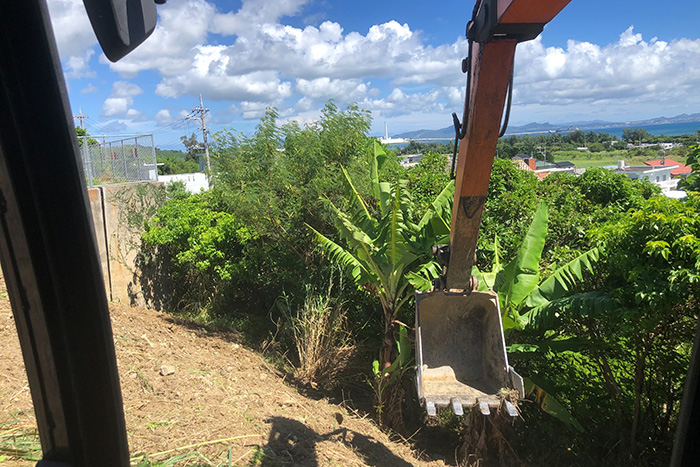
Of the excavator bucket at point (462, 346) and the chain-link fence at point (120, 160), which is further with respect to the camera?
the chain-link fence at point (120, 160)

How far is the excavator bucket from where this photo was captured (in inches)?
174

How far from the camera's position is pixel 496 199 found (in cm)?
798

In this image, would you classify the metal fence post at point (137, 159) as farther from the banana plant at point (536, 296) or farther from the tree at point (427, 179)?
the banana plant at point (536, 296)

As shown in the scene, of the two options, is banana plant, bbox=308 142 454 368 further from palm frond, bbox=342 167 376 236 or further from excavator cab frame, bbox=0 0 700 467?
excavator cab frame, bbox=0 0 700 467

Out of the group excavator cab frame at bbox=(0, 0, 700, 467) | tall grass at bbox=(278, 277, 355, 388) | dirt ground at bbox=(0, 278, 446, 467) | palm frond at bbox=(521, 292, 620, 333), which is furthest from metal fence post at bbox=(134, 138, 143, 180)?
excavator cab frame at bbox=(0, 0, 700, 467)

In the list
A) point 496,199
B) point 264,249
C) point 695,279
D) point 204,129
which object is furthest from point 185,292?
point 204,129

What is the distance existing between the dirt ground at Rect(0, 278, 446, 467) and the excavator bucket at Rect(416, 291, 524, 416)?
1538 mm

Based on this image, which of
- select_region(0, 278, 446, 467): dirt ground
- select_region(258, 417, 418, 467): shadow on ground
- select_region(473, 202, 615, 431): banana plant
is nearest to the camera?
select_region(0, 278, 446, 467): dirt ground

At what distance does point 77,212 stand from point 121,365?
208 inches

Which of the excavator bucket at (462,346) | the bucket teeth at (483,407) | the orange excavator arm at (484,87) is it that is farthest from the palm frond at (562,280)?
the bucket teeth at (483,407)

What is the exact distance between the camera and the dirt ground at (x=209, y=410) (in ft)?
A: 13.9

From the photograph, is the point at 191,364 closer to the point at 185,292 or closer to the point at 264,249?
A: the point at 264,249

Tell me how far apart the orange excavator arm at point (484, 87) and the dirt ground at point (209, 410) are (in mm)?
2857

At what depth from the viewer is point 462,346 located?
4.93m
